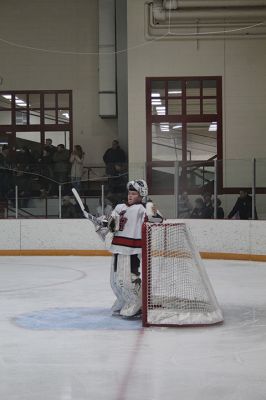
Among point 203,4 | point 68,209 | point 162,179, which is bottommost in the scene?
point 68,209

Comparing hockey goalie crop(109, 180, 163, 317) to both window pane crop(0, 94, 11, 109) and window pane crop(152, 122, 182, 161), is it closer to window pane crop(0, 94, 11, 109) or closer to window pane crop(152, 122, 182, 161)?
window pane crop(152, 122, 182, 161)

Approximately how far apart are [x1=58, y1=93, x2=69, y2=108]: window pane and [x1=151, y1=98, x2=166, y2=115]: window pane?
2.65 meters

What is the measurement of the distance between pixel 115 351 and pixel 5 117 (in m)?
12.1

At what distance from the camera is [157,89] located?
1430cm

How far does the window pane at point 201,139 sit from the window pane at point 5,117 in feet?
14.0

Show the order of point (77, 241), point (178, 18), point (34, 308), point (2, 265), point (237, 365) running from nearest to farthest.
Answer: point (237, 365) → point (34, 308) → point (2, 265) → point (77, 241) → point (178, 18)

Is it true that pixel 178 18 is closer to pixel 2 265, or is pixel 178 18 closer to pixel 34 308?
pixel 2 265

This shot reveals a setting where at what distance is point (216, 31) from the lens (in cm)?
1406

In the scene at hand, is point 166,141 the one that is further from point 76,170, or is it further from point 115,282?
point 115,282

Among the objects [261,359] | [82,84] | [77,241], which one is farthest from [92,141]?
[261,359]

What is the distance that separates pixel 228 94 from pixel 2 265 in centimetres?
628

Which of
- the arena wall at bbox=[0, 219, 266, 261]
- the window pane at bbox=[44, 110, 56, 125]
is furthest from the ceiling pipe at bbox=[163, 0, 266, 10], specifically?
the arena wall at bbox=[0, 219, 266, 261]

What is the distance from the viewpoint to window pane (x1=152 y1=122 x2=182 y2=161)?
14109mm

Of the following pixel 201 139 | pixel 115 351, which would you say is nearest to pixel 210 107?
pixel 201 139
